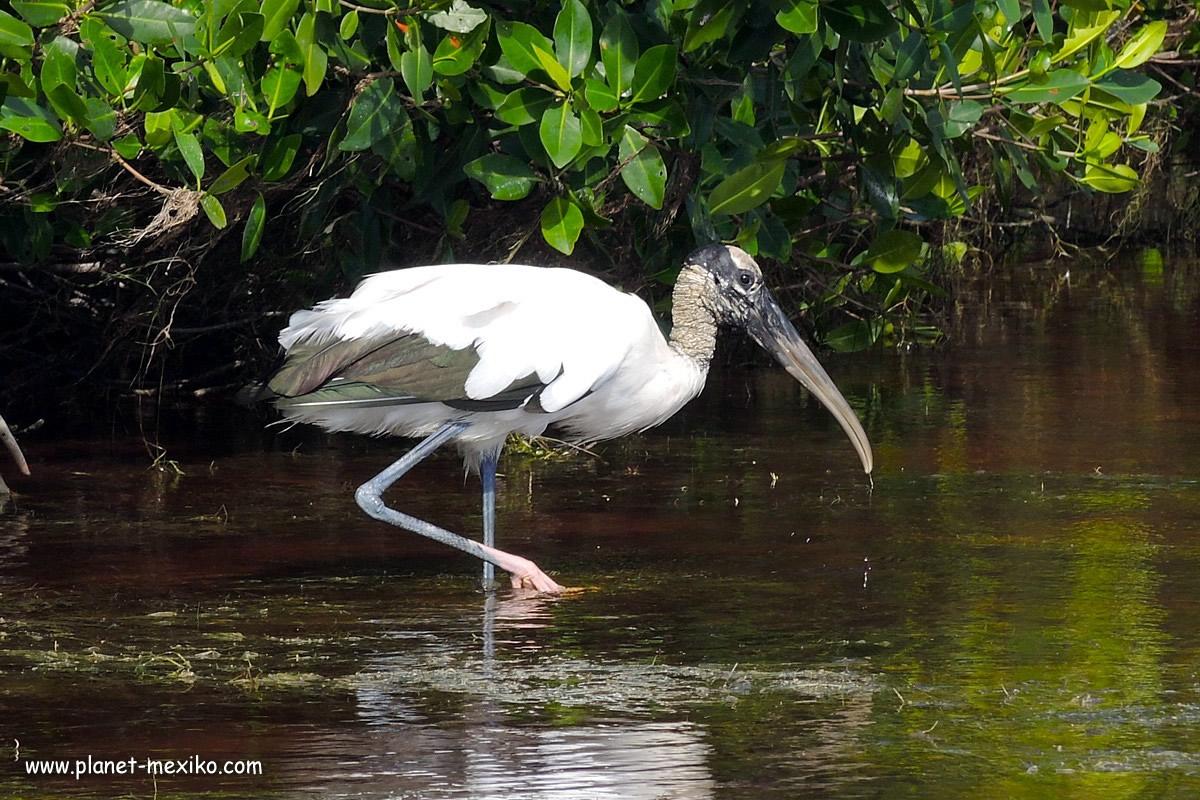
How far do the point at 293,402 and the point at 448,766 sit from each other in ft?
8.50

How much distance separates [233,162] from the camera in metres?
8.21

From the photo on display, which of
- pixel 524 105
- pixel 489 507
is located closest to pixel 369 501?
pixel 489 507

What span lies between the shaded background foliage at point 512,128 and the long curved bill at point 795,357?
0.47 meters

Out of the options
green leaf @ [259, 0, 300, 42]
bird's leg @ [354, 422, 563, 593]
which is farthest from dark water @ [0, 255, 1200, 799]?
green leaf @ [259, 0, 300, 42]

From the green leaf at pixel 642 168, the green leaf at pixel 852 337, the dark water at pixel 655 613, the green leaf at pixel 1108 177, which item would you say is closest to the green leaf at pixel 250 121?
the green leaf at pixel 642 168

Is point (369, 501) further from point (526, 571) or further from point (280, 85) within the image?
point (280, 85)

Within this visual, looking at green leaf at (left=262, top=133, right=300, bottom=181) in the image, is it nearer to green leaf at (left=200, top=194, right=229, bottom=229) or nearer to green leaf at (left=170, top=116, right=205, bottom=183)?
green leaf at (left=200, top=194, right=229, bottom=229)

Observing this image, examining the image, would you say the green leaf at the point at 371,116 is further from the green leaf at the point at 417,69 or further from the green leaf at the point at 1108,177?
the green leaf at the point at 1108,177

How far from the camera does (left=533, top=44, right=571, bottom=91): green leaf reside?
7.04 metres

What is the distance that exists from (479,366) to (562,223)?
1.07m

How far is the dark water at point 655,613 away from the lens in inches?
194

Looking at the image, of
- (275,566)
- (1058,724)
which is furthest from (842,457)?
(1058,724)

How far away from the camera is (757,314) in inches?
310

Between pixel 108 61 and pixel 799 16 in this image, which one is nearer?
pixel 799 16
